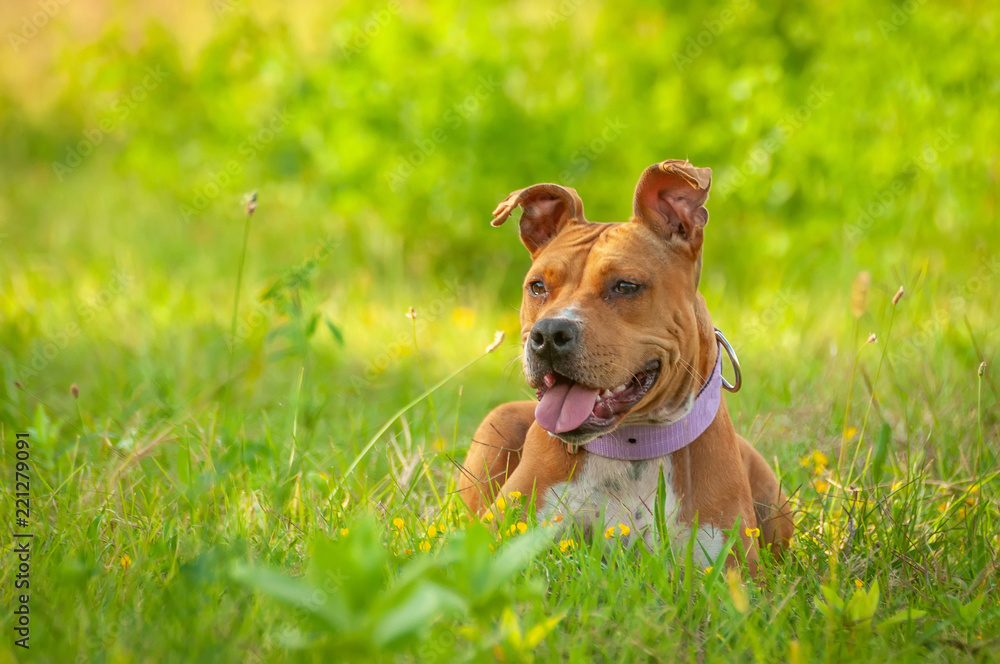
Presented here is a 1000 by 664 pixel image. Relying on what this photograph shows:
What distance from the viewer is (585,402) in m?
3.12

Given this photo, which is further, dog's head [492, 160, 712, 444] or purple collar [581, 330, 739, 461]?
purple collar [581, 330, 739, 461]

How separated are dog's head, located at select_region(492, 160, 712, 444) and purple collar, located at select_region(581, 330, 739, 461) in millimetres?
38

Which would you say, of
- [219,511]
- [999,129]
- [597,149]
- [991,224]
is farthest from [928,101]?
[219,511]

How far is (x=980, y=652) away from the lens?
2641mm

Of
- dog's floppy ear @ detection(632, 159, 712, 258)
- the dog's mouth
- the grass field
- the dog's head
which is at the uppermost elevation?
dog's floppy ear @ detection(632, 159, 712, 258)

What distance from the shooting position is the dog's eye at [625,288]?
325cm

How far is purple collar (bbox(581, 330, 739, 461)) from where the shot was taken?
3.31 metres

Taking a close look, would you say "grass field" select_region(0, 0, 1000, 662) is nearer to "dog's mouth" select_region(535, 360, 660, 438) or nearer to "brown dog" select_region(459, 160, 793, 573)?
"brown dog" select_region(459, 160, 793, 573)

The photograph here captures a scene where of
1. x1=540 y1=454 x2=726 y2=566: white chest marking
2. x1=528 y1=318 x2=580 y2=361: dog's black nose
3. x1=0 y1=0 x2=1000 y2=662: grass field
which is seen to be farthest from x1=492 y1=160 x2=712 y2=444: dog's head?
x1=0 y1=0 x2=1000 y2=662: grass field

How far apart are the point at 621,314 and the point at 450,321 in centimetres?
Result: 381

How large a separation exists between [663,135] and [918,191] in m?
1.87

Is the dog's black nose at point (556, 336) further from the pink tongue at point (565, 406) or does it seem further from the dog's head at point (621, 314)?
the pink tongue at point (565, 406)

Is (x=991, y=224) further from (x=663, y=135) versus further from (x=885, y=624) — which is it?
(x=885, y=624)

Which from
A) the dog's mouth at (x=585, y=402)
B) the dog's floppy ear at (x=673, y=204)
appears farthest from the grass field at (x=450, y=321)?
the dog's floppy ear at (x=673, y=204)
